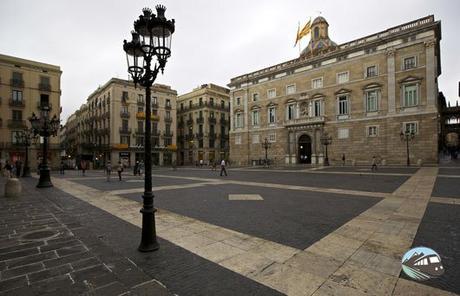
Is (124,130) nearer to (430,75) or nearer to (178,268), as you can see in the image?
(178,268)

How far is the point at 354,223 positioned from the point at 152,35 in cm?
582

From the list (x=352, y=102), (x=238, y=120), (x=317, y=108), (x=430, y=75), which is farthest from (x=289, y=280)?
(x=238, y=120)

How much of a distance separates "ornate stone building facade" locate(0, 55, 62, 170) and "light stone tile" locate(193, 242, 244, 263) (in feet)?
131

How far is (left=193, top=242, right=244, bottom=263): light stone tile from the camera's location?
379 cm

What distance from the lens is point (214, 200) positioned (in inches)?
338

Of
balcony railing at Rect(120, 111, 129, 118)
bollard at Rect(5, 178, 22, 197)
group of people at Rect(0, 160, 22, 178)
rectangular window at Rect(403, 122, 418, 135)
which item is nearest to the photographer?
bollard at Rect(5, 178, 22, 197)

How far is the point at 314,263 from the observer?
3.51m

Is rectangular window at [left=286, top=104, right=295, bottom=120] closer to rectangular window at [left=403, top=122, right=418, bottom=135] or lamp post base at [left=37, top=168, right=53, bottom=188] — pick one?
rectangular window at [left=403, top=122, right=418, bottom=135]

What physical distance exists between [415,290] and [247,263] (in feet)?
6.77

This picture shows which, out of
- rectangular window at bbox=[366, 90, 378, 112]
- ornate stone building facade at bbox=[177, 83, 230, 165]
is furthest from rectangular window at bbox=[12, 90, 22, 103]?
rectangular window at bbox=[366, 90, 378, 112]

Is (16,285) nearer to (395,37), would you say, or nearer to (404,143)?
(404,143)

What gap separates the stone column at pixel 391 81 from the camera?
28.5 m

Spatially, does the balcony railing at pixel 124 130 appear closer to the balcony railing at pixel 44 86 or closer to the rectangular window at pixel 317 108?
the balcony railing at pixel 44 86

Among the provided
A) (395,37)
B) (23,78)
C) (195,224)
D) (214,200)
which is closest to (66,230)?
(195,224)
